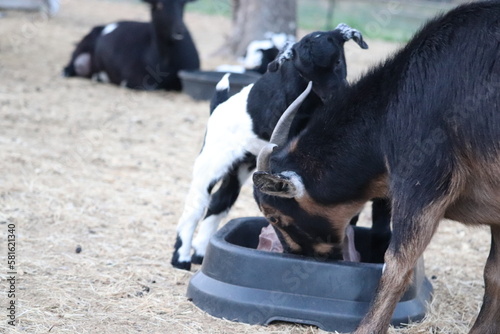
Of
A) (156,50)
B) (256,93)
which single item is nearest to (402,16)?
(156,50)

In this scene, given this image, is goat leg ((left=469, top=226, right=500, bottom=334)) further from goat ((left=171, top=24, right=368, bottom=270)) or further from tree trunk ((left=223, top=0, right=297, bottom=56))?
tree trunk ((left=223, top=0, right=297, bottom=56))

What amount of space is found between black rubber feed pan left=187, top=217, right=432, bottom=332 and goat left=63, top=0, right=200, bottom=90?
6392mm

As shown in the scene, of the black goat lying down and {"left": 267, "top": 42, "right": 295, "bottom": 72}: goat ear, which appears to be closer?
the black goat lying down

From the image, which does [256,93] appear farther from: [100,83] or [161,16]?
[100,83]

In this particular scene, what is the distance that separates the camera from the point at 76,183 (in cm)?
611

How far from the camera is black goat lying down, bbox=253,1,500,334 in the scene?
329cm

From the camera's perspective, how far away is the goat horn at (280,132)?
3.86 metres

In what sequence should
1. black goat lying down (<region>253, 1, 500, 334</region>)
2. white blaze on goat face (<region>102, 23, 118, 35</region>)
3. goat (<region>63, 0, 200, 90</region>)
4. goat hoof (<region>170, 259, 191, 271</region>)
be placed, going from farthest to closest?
white blaze on goat face (<region>102, 23, 118, 35</region>), goat (<region>63, 0, 200, 90</region>), goat hoof (<region>170, 259, 191, 271</region>), black goat lying down (<region>253, 1, 500, 334</region>)

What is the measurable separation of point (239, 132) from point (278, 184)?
91 cm

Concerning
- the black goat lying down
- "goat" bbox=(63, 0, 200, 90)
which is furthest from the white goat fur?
"goat" bbox=(63, 0, 200, 90)

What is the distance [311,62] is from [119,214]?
6.81ft

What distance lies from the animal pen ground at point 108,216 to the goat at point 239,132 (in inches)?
10.5

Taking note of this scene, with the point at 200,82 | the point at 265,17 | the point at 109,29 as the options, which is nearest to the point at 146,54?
the point at 109,29

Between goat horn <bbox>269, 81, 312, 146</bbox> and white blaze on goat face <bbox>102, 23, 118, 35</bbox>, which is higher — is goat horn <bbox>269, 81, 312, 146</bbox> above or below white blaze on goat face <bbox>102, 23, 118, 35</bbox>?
above
